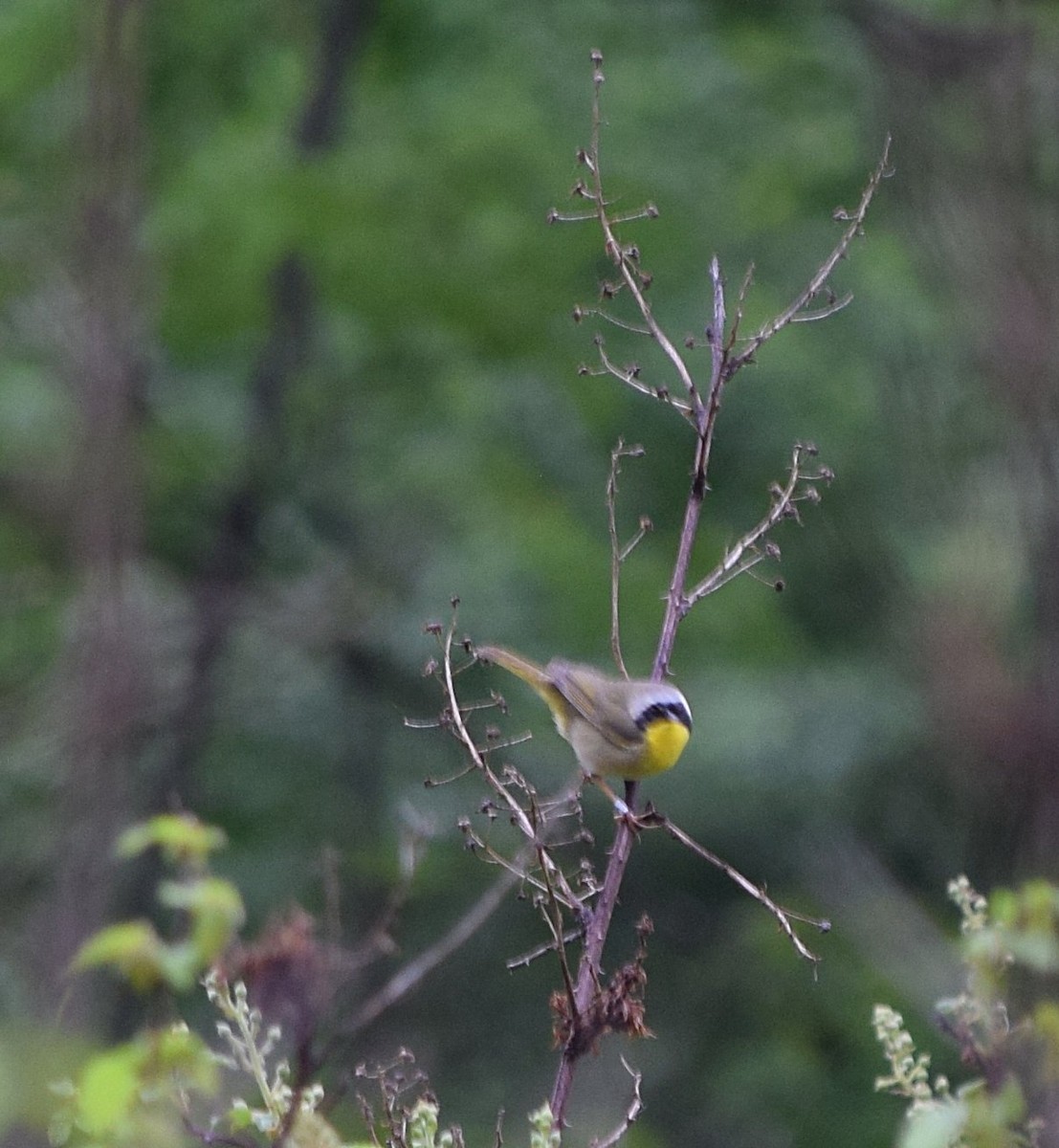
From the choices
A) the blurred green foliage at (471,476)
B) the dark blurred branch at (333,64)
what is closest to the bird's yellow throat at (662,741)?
the blurred green foliage at (471,476)

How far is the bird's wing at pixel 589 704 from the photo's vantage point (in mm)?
3471

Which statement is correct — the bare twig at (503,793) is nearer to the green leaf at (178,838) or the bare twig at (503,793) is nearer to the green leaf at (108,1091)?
the green leaf at (108,1091)

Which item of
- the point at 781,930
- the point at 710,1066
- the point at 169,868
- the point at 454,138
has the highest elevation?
the point at 781,930

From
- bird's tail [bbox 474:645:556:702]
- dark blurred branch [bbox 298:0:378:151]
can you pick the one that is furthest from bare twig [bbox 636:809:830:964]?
dark blurred branch [bbox 298:0:378:151]

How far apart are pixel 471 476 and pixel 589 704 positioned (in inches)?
170

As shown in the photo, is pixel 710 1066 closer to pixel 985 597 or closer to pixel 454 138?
pixel 454 138

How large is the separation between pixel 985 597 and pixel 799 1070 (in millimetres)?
6863

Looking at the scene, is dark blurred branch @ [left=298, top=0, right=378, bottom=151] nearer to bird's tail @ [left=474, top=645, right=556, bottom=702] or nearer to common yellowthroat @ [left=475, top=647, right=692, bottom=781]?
bird's tail @ [left=474, top=645, right=556, bottom=702]

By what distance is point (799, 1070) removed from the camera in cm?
873

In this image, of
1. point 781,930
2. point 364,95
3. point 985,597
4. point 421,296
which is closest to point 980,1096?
point 781,930

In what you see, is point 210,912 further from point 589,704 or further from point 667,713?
point 589,704

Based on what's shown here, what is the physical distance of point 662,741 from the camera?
3.43m

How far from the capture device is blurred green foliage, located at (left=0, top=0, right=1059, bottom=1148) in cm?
684

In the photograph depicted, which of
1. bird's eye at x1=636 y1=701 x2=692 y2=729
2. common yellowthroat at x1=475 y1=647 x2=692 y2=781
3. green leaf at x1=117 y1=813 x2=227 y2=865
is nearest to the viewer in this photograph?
green leaf at x1=117 y1=813 x2=227 y2=865
